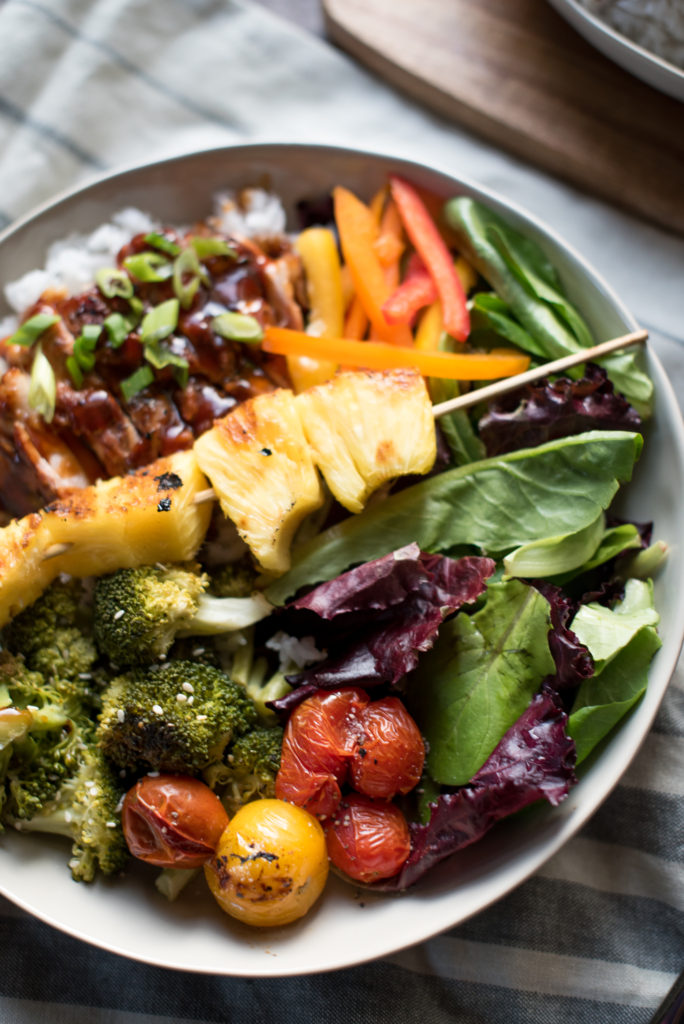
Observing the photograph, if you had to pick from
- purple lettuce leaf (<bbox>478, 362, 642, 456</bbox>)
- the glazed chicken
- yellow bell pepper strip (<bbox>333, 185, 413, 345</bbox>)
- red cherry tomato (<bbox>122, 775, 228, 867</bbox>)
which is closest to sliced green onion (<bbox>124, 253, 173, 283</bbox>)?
the glazed chicken

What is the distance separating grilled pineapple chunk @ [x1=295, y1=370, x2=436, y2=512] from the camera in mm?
2260

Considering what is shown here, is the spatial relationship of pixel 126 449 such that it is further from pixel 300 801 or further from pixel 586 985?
pixel 586 985

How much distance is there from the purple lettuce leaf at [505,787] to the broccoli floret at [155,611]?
75 cm

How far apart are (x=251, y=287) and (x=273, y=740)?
142 cm

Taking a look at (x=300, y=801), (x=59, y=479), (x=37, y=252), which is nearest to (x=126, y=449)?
(x=59, y=479)

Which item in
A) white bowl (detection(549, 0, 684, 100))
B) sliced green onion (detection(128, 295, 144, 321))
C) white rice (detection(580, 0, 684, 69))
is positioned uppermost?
white rice (detection(580, 0, 684, 69))

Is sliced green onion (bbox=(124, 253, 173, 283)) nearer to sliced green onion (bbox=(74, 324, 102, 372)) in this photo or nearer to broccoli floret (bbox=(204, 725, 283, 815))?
sliced green onion (bbox=(74, 324, 102, 372))

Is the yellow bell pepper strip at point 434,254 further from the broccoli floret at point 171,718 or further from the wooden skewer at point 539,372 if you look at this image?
the broccoli floret at point 171,718

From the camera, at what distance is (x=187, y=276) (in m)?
2.67

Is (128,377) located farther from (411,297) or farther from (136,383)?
(411,297)

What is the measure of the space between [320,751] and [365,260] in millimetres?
1574

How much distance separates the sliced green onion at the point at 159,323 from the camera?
2566 millimetres

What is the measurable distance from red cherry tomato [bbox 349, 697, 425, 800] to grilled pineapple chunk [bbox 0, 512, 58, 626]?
3.26ft

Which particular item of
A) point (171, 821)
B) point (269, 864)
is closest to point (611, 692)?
point (269, 864)
